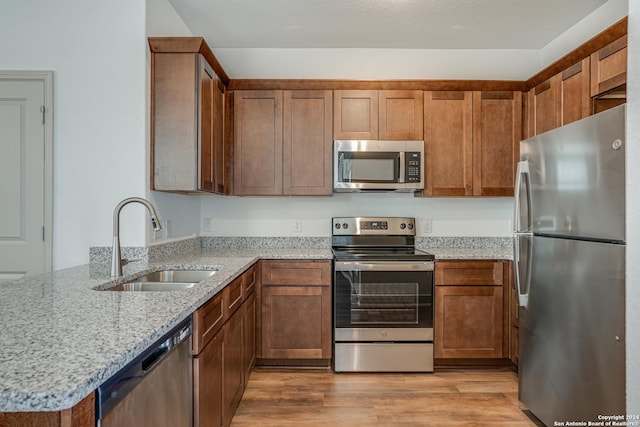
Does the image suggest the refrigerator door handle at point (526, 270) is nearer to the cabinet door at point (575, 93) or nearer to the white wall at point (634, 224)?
the white wall at point (634, 224)

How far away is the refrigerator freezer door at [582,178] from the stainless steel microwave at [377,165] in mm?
1013

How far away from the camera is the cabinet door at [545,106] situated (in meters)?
2.74

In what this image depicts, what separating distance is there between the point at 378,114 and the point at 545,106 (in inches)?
48.6

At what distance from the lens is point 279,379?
9.15 ft

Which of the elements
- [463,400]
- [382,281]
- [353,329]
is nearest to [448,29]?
[382,281]

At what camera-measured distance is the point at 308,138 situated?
3.16 metres

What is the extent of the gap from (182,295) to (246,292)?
103cm

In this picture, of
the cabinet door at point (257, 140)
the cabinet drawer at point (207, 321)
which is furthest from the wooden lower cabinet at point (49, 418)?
the cabinet door at point (257, 140)

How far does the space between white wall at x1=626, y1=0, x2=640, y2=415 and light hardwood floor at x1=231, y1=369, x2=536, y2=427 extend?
1.12 m

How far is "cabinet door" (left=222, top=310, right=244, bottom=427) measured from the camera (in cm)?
195

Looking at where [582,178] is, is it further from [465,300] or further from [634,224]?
[465,300]

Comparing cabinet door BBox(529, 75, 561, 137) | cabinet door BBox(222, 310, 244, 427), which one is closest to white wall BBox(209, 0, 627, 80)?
cabinet door BBox(529, 75, 561, 137)

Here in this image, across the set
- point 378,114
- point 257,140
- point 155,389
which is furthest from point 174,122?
point 155,389

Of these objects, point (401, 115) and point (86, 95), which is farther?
point (401, 115)
